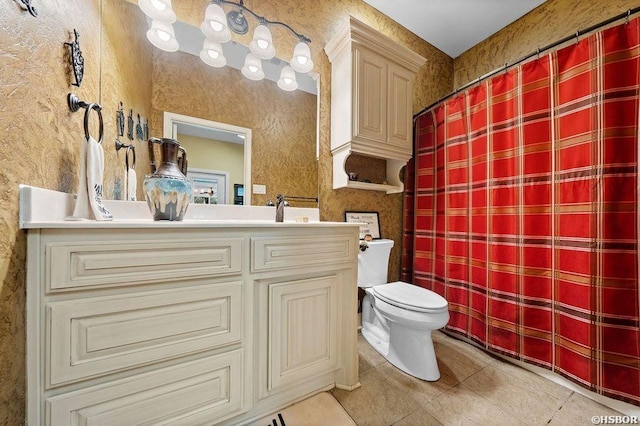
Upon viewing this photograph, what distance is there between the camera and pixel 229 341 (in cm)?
91

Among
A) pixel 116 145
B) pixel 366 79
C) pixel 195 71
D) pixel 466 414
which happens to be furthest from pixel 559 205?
pixel 116 145

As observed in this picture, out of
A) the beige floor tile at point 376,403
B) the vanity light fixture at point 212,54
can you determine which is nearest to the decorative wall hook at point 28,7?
the vanity light fixture at point 212,54

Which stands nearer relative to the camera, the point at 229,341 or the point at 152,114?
the point at 229,341

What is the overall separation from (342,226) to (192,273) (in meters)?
0.67

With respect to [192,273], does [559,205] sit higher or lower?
higher

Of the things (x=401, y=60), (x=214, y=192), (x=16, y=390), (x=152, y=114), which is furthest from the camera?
(x=401, y=60)

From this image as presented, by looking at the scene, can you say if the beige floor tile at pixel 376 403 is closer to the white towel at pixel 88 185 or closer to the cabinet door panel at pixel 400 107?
the white towel at pixel 88 185

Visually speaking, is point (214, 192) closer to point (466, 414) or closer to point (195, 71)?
point (195, 71)

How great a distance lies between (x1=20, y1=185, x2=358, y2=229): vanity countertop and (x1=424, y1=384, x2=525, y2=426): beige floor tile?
955mm

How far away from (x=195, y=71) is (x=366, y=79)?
3.46ft

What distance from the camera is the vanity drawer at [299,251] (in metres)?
0.97

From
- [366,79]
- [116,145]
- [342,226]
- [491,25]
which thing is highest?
[491,25]

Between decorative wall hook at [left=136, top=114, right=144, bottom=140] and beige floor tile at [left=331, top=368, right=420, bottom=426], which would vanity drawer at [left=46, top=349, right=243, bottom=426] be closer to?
beige floor tile at [left=331, top=368, right=420, bottom=426]

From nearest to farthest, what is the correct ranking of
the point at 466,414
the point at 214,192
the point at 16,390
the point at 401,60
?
1. the point at 16,390
2. the point at 466,414
3. the point at 214,192
4. the point at 401,60
